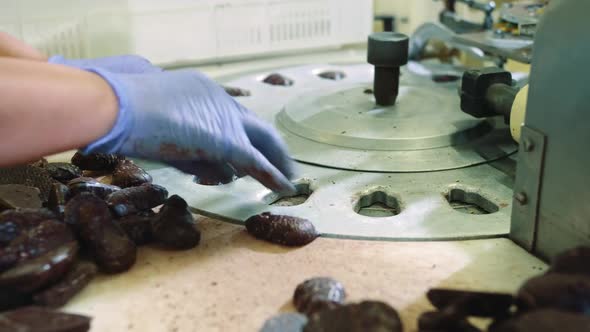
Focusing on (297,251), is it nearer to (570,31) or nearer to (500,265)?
(500,265)

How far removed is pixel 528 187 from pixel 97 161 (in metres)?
0.71

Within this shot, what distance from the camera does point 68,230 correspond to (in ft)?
2.55

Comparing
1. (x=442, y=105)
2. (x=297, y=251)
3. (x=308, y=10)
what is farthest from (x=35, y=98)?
(x=308, y=10)

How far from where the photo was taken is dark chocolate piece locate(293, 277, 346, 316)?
673 millimetres

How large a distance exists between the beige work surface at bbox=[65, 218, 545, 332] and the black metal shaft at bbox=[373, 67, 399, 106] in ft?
1.52

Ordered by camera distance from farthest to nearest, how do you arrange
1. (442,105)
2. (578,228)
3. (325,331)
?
(442,105)
(578,228)
(325,331)

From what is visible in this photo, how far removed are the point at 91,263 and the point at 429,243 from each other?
437 millimetres

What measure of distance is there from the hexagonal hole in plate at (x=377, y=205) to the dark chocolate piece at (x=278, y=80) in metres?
0.59

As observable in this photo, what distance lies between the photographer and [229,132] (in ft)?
2.84

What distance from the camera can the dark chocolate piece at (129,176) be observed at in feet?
3.27

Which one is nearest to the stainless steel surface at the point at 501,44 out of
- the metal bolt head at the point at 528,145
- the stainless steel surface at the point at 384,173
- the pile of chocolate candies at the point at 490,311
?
the stainless steel surface at the point at 384,173

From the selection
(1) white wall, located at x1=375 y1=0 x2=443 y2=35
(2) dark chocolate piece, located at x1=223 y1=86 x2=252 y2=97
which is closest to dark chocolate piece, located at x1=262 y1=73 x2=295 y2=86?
(2) dark chocolate piece, located at x1=223 y1=86 x2=252 y2=97

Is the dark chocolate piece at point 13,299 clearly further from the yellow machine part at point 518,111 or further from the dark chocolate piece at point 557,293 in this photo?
the yellow machine part at point 518,111

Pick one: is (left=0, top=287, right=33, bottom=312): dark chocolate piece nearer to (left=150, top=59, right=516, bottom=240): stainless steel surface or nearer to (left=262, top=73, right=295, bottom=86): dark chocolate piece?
(left=150, top=59, right=516, bottom=240): stainless steel surface
